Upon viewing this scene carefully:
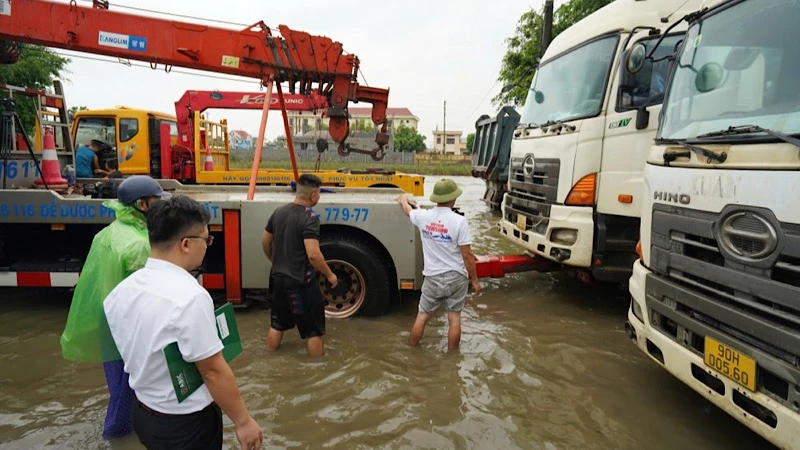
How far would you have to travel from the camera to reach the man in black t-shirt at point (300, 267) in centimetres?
402

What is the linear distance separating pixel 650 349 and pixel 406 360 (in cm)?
187

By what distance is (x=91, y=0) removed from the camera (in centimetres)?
564

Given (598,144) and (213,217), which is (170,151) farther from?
(598,144)

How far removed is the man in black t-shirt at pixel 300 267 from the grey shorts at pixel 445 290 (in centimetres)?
81

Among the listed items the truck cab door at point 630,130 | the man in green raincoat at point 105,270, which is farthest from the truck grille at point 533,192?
the man in green raincoat at point 105,270

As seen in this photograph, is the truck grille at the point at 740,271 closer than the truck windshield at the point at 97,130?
Yes

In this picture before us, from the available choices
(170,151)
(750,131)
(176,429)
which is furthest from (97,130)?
(750,131)

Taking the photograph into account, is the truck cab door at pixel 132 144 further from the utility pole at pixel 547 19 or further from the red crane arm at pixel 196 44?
the utility pole at pixel 547 19

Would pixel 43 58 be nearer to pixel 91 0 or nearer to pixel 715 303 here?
pixel 91 0

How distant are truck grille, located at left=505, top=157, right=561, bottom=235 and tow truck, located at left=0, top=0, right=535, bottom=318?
592 millimetres

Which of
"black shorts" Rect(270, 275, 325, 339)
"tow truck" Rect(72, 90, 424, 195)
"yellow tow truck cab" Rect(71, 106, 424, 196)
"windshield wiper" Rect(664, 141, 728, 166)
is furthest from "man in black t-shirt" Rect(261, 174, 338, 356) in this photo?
"yellow tow truck cab" Rect(71, 106, 424, 196)

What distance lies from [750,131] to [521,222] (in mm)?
3384

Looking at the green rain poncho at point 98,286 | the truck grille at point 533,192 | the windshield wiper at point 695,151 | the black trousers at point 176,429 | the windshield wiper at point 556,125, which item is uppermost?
the windshield wiper at point 556,125

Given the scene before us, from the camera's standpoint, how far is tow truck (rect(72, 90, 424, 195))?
353 inches
